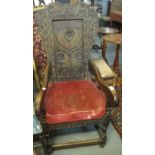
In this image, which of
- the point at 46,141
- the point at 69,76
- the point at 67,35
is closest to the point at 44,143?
the point at 46,141

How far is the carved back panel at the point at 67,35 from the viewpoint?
1804 millimetres

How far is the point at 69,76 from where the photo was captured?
6.36 ft

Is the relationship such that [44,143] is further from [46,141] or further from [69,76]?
[69,76]

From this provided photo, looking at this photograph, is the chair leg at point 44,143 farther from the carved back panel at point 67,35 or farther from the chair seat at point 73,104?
the carved back panel at point 67,35

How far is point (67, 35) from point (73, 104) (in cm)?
60

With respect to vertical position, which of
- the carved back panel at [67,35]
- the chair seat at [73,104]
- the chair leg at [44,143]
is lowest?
the chair leg at [44,143]

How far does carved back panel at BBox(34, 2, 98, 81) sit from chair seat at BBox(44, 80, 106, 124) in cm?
19

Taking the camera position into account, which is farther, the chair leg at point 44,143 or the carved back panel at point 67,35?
the carved back panel at point 67,35

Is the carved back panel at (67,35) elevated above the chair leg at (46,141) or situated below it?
above

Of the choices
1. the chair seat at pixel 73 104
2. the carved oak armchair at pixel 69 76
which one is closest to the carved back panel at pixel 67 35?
the carved oak armchair at pixel 69 76
